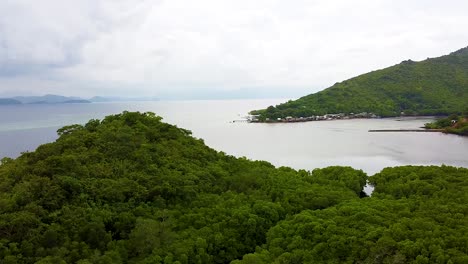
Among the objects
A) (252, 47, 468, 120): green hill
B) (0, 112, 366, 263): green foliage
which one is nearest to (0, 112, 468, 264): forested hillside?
(0, 112, 366, 263): green foliage

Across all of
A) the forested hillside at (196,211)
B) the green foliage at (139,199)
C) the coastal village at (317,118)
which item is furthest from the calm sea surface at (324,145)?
the forested hillside at (196,211)

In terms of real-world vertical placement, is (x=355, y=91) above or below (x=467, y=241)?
above

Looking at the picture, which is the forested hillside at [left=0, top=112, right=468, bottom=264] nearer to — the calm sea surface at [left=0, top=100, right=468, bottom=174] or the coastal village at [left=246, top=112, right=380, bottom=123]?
the calm sea surface at [left=0, top=100, right=468, bottom=174]

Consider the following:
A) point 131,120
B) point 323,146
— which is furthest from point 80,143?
point 323,146

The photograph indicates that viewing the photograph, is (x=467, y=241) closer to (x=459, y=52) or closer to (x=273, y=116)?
(x=273, y=116)

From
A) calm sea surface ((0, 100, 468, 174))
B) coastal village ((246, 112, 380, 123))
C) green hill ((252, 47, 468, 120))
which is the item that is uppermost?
green hill ((252, 47, 468, 120))

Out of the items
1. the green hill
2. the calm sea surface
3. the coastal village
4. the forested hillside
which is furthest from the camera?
the green hill

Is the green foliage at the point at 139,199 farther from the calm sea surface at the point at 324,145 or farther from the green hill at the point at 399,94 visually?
the green hill at the point at 399,94
